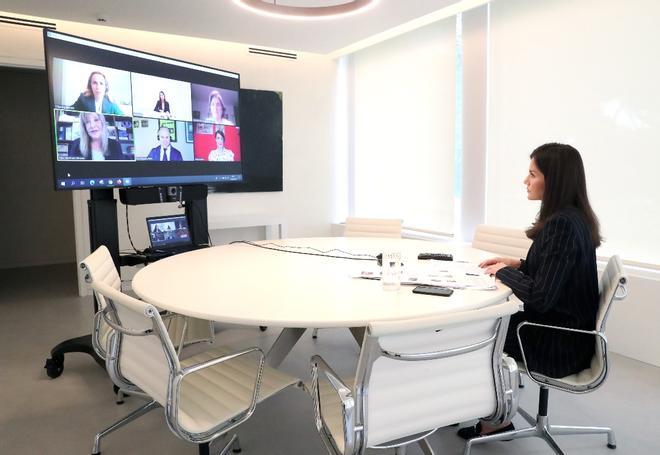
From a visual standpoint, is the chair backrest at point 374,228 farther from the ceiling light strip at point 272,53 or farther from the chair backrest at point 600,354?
the ceiling light strip at point 272,53

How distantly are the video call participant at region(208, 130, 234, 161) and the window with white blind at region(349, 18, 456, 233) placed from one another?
2.19 m

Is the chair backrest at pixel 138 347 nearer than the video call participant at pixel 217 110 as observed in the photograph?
Yes

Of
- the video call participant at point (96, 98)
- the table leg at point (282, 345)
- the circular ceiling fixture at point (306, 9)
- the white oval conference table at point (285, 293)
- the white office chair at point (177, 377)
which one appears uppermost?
the circular ceiling fixture at point (306, 9)

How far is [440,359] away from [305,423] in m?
1.30

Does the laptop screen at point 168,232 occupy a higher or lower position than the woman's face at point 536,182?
lower

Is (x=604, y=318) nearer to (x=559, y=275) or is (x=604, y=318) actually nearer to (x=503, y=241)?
(x=559, y=275)

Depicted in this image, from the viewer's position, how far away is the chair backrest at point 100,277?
2.02m

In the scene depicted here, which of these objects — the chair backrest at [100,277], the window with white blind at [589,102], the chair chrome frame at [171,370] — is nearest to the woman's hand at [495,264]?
the chair chrome frame at [171,370]

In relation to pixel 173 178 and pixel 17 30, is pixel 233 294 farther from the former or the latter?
pixel 17 30

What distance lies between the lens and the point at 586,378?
1.98 metres

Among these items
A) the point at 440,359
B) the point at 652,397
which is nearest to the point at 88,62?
the point at 440,359

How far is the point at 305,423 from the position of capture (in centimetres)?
252

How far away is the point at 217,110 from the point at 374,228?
161cm

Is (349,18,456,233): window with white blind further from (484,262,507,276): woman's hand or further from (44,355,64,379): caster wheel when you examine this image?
(44,355,64,379): caster wheel
